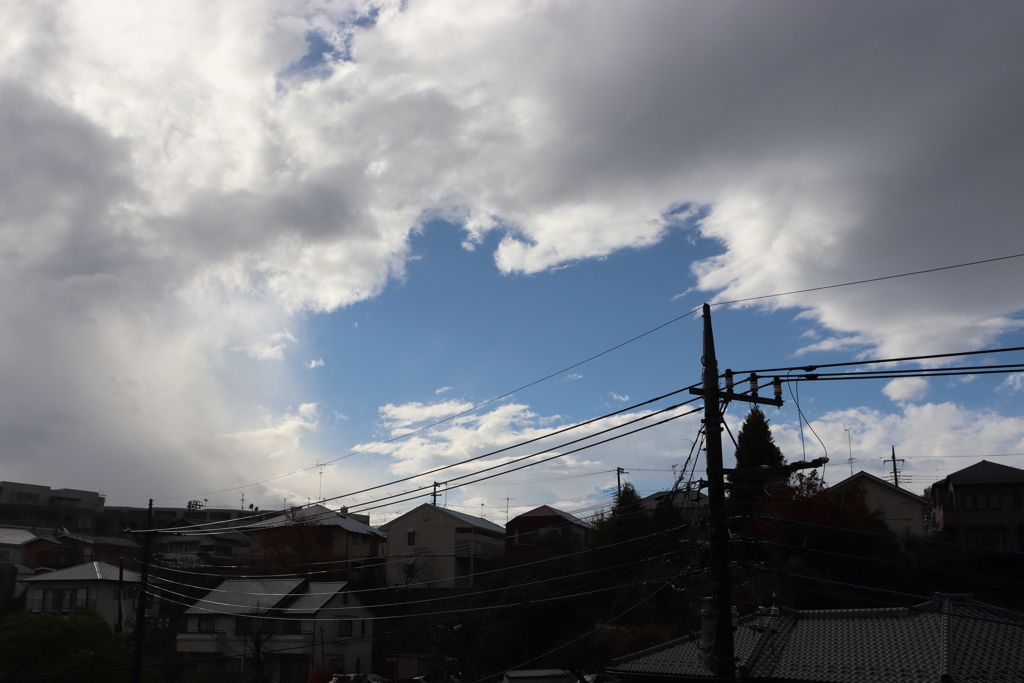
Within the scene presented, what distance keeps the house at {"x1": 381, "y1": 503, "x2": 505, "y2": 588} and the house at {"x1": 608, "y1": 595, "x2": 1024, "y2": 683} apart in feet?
129

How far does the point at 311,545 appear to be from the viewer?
63344 mm

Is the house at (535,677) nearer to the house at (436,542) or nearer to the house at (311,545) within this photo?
the house at (311,545)

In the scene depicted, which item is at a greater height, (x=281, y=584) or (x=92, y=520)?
(x=92, y=520)

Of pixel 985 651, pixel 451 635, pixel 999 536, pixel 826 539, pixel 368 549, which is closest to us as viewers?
pixel 985 651

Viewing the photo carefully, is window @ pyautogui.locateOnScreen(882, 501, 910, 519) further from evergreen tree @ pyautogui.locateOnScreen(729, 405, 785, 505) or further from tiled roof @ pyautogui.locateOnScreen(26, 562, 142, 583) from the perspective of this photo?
tiled roof @ pyautogui.locateOnScreen(26, 562, 142, 583)

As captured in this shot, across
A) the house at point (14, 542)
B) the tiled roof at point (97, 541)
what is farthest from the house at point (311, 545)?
the house at point (14, 542)

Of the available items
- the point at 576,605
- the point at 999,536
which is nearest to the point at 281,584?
the point at 576,605

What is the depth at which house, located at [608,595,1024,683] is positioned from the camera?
20.7 meters

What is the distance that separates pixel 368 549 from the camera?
73500 millimetres

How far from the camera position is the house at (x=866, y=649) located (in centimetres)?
2070

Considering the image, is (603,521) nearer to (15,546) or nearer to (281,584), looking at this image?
(281,584)

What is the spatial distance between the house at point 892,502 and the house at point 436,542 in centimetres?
3021

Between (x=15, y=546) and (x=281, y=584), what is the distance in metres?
32.1

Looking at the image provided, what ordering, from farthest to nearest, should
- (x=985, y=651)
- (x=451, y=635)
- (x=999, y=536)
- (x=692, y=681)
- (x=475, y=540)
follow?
1. (x=475, y=540)
2. (x=999, y=536)
3. (x=451, y=635)
4. (x=692, y=681)
5. (x=985, y=651)
